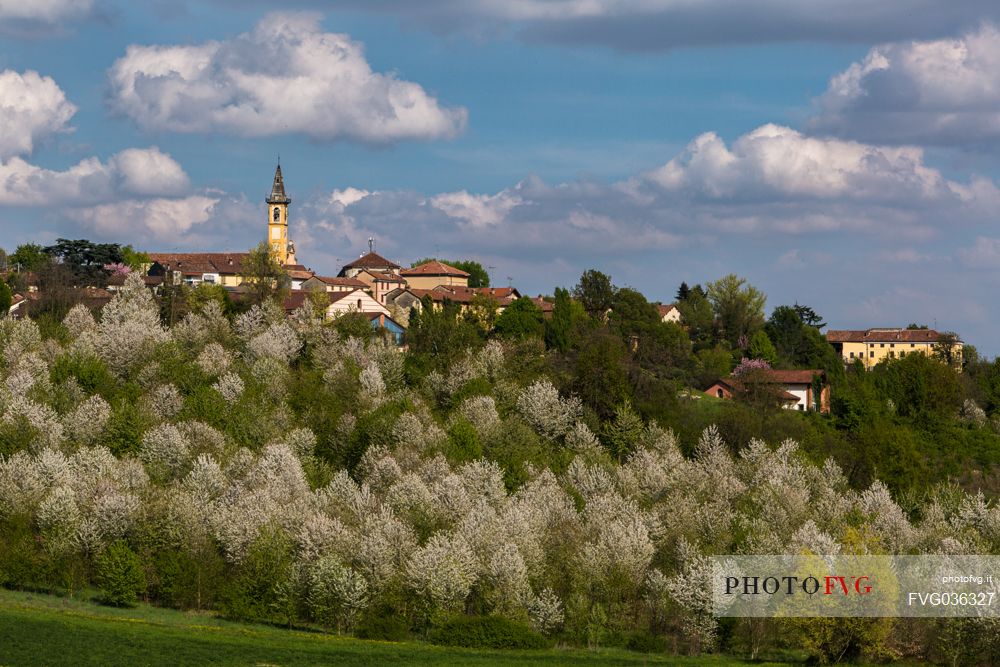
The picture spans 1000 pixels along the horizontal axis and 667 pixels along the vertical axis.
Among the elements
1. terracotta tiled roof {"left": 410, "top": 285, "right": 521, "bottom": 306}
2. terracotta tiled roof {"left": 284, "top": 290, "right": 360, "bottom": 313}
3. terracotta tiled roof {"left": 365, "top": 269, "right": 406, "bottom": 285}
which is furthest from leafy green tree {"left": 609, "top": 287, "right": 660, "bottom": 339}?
terracotta tiled roof {"left": 365, "top": 269, "right": 406, "bottom": 285}

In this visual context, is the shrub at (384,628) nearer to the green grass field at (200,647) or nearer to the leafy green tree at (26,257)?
the green grass field at (200,647)

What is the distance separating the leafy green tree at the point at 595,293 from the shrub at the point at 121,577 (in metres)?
69.5

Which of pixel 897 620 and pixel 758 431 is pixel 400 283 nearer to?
pixel 758 431

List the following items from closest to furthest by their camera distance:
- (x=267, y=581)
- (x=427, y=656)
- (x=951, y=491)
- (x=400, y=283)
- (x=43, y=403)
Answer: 1. (x=427, y=656)
2. (x=267, y=581)
3. (x=951, y=491)
4. (x=43, y=403)
5. (x=400, y=283)

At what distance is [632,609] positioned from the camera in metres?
54.0

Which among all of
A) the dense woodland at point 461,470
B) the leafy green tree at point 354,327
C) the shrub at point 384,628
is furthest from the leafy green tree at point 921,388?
the shrub at point 384,628

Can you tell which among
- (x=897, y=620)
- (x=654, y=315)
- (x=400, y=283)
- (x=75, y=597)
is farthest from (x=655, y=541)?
(x=400, y=283)

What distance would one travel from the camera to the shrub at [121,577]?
53.9m

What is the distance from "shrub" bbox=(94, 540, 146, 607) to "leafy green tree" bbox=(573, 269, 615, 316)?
69.5 m

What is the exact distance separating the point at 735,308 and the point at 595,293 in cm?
2352

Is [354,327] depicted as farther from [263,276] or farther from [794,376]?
[794,376]

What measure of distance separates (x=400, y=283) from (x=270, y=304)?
44087mm

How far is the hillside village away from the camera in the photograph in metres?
108

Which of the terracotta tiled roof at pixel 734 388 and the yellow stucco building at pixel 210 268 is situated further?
the yellow stucco building at pixel 210 268
